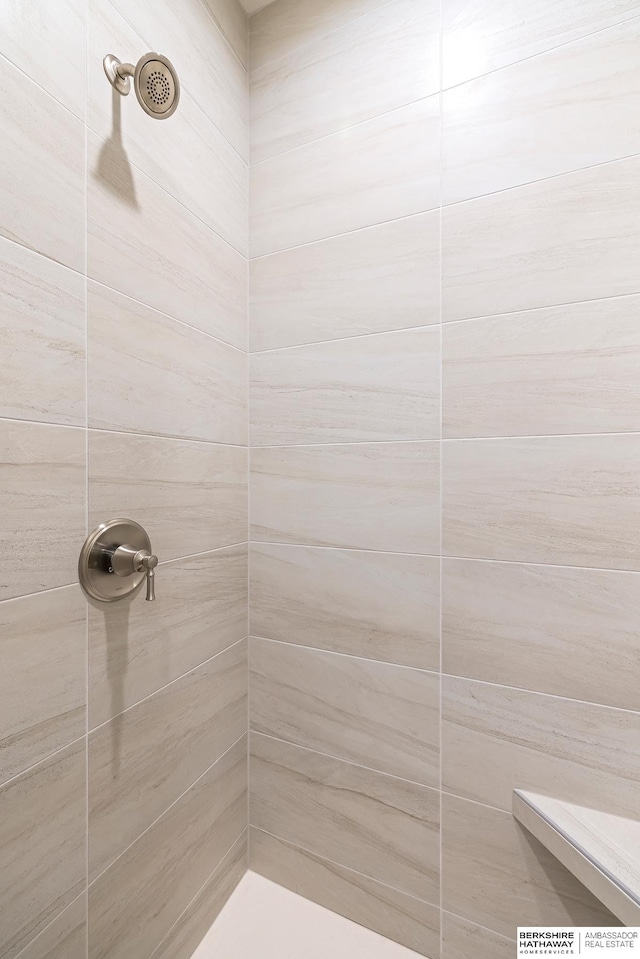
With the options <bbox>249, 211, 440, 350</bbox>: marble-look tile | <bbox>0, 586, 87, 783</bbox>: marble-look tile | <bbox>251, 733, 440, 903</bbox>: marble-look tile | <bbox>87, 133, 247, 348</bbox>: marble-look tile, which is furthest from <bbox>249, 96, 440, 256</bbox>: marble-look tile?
<bbox>251, 733, 440, 903</bbox>: marble-look tile

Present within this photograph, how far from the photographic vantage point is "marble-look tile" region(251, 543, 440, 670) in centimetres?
104

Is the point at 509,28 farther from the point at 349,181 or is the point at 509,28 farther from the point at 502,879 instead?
the point at 502,879

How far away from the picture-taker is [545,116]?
36.4 inches

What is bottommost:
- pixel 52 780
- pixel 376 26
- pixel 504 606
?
pixel 52 780

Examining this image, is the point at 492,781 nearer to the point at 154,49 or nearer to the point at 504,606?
the point at 504,606

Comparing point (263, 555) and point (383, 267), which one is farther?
point (263, 555)

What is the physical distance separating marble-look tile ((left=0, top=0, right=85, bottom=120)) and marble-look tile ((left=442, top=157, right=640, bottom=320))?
2.36 feet

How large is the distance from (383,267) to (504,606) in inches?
31.3

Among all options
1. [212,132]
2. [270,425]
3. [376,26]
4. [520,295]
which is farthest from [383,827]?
[376,26]

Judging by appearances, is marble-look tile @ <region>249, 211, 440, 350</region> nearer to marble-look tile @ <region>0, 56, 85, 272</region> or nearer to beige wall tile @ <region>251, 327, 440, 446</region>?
beige wall tile @ <region>251, 327, 440, 446</region>

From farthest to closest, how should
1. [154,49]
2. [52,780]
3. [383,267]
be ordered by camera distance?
[383,267] → [154,49] → [52,780]

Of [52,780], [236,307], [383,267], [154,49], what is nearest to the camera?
[52,780]

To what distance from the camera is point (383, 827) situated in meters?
1.09

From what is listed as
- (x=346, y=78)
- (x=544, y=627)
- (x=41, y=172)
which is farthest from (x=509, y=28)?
(x=544, y=627)
